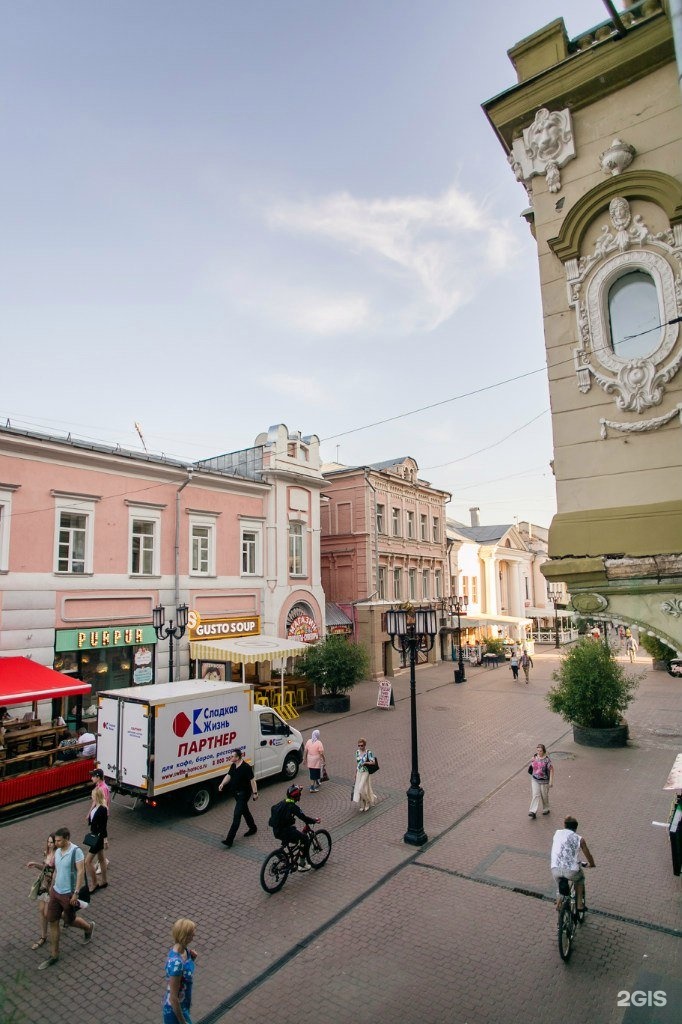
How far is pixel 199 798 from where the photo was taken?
43.0 feet

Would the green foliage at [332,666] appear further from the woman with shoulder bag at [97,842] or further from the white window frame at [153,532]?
the woman with shoulder bag at [97,842]

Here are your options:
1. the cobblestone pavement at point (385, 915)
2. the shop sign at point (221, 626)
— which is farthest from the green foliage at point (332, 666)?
the cobblestone pavement at point (385, 915)

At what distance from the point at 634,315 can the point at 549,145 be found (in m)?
2.55

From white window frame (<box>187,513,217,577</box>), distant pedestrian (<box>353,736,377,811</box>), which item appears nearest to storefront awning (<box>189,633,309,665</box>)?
white window frame (<box>187,513,217,577</box>)

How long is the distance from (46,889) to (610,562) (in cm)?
851

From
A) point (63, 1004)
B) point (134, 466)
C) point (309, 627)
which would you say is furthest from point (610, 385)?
point (309, 627)

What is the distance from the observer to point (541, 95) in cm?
737

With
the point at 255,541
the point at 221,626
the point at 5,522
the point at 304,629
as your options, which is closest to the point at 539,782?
the point at 221,626

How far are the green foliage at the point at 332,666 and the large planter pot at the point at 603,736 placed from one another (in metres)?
9.32

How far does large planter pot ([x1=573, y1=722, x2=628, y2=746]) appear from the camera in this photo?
17.9m

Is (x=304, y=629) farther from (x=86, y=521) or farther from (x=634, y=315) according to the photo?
(x=634, y=315)

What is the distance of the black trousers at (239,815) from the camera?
11.1m

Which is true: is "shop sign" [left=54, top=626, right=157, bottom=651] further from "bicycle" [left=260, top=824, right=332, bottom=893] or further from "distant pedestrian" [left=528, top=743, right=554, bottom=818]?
"distant pedestrian" [left=528, top=743, right=554, bottom=818]

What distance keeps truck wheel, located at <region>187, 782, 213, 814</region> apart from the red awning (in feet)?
14.4
